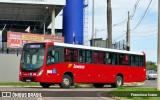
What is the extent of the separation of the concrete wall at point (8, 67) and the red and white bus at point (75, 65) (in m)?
8.76

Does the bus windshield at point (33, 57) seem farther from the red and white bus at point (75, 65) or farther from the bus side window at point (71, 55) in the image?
the bus side window at point (71, 55)

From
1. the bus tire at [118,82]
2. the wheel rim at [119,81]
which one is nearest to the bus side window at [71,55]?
the bus tire at [118,82]

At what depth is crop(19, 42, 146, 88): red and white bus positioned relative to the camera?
30422mm

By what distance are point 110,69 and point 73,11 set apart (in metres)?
21.7

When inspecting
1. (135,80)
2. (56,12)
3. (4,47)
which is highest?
(56,12)

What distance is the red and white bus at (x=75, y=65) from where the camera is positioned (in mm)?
30422

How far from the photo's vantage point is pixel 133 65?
3862cm

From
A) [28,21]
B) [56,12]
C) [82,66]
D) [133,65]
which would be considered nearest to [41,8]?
[56,12]

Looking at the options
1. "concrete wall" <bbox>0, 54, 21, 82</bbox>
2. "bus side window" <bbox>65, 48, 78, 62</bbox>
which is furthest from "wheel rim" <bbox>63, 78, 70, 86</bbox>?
"concrete wall" <bbox>0, 54, 21, 82</bbox>

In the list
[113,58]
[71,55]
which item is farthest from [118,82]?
[71,55]

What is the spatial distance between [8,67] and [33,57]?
1199cm

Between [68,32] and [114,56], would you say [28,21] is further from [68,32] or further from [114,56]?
[114,56]

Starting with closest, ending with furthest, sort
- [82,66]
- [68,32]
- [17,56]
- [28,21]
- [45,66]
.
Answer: [45,66] < [82,66] < [17,56] < [68,32] < [28,21]

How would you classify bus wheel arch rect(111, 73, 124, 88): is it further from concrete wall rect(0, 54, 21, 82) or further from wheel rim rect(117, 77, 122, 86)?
concrete wall rect(0, 54, 21, 82)
